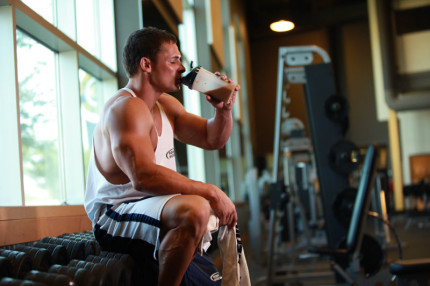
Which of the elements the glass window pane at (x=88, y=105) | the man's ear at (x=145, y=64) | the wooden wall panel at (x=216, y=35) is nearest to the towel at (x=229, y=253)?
the man's ear at (x=145, y=64)

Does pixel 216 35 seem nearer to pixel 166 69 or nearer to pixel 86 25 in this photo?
pixel 86 25

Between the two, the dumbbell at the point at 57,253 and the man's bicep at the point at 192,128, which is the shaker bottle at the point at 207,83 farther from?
the dumbbell at the point at 57,253

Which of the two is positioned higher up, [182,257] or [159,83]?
[159,83]

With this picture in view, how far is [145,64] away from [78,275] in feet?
2.54

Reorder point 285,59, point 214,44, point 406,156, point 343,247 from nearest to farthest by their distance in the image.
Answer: point 343,247
point 285,59
point 214,44
point 406,156

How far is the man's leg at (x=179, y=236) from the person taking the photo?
4.03ft

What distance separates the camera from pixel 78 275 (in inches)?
39.2

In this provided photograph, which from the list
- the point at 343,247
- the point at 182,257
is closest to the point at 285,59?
the point at 343,247

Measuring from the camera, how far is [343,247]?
3.12 m

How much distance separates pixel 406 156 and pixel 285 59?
10422mm

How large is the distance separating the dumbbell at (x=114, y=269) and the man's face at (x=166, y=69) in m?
0.63

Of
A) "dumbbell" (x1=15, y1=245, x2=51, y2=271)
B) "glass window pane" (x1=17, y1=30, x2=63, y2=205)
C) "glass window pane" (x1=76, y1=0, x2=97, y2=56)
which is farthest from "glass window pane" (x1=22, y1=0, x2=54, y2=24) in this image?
"dumbbell" (x1=15, y1=245, x2=51, y2=271)

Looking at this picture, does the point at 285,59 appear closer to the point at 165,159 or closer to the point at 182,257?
the point at 165,159

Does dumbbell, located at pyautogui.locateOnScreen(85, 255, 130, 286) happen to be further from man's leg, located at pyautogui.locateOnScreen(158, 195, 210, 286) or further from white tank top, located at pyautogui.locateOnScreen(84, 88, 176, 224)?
white tank top, located at pyautogui.locateOnScreen(84, 88, 176, 224)
